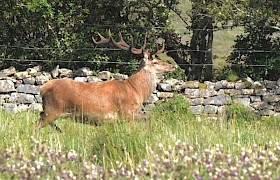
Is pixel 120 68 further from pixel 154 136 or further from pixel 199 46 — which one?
pixel 154 136

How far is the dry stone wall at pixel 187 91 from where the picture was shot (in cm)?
1692

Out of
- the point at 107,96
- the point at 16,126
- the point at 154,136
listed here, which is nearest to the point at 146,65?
the point at 107,96

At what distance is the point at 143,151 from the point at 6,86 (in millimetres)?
10832

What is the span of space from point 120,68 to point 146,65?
563 cm

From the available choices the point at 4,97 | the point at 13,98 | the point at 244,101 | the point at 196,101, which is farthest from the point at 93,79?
the point at 244,101

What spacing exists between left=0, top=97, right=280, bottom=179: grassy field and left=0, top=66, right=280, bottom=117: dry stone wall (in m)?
6.55

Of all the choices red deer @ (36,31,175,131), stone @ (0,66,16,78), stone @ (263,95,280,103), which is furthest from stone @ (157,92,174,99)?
red deer @ (36,31,175,131)

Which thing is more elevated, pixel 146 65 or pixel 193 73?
pixel 146 65

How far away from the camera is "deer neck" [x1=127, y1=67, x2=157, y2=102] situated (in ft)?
38.9

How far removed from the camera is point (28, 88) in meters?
17.0

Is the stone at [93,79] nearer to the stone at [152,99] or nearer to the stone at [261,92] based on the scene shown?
the stone at [152,99]

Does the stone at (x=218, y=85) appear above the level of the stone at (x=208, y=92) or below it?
above

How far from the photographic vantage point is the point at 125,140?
6984mm

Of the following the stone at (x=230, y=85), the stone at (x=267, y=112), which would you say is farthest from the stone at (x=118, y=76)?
the stone at (x=267, y=112)
